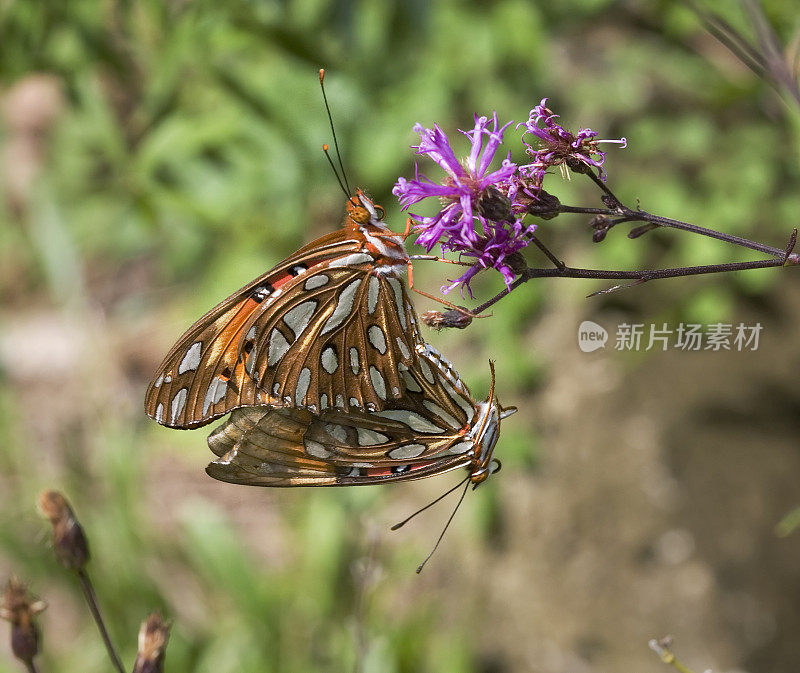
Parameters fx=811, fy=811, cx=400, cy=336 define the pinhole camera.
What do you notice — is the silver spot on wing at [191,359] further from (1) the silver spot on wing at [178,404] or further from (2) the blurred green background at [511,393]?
(2) the blurred green background at [511,393]

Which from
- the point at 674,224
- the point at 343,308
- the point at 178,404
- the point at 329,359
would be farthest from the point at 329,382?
the point at 674,224

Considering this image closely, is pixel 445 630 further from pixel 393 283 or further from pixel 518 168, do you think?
pixel 518 168

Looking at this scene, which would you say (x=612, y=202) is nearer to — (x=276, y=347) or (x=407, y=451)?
(x=407, y=451)

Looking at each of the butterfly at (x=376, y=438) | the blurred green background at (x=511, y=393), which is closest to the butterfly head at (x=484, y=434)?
the butterfly at (x=376, y=438)

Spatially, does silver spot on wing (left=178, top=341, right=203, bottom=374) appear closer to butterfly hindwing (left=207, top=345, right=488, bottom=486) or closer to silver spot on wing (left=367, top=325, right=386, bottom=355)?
butterfly hindwing (left=207, top=345, right=488, bottom=486)

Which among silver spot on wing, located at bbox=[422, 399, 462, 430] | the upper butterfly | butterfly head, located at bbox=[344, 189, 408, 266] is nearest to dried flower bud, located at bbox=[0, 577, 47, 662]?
the upper butterfly
